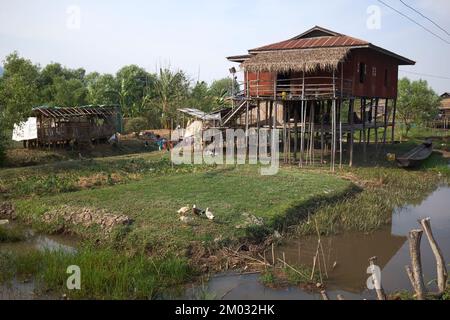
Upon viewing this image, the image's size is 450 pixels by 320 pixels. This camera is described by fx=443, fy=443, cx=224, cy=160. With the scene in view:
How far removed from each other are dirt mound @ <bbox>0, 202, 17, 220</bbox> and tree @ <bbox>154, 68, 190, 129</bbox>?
18255mm

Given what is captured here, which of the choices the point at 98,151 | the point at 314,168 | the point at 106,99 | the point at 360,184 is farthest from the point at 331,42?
the point at 106,99

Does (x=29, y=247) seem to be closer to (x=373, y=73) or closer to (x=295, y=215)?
(x=295, y=215)

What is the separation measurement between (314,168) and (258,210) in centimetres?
819

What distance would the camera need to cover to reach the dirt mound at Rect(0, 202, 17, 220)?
12383 mm

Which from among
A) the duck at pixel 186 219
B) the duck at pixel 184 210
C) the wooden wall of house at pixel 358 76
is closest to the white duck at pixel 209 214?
the duck at pixel 186 219

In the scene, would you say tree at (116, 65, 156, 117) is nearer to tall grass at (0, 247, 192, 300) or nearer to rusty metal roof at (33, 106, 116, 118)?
rusty metal roof at (33, 106, 116, 118)

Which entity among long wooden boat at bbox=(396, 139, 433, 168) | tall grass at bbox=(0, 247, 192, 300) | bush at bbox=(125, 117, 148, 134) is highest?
bush at bbox=(125, 117, 148, 134)

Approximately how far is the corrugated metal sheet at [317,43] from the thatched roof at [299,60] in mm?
612

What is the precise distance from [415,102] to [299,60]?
20.3m

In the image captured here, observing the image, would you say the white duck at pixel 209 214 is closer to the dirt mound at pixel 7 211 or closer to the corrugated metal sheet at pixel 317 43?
the dirt mound at pixel 7 211

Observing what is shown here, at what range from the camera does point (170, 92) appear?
33000 millimetres

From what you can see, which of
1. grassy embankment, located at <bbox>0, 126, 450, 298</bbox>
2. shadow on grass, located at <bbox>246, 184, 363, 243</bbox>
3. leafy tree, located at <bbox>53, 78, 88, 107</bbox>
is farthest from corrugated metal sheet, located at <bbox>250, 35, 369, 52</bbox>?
leafy tree, located at <bbox>53, 78, 88, 107</bbox>

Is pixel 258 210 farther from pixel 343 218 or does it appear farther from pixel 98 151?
pixel 98 151

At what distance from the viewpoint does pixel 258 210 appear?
37.4 ft
